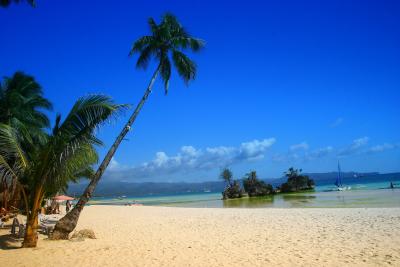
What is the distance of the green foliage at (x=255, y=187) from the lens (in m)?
53.8

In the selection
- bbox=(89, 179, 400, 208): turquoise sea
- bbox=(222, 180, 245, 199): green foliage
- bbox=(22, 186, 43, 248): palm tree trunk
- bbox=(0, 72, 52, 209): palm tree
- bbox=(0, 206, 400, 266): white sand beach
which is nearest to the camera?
bbox=(0, 206, 400, 266): white sand beach

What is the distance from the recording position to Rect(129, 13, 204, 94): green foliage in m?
15.9

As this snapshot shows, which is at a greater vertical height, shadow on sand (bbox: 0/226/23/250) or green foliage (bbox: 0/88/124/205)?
green foliage (bbox: 0/88/124/205)

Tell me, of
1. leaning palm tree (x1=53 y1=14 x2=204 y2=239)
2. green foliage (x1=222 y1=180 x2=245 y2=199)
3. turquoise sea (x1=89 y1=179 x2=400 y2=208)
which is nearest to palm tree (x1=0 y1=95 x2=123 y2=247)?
leaning palm tree (x1=53 y1=14 x2=204 y2=239)

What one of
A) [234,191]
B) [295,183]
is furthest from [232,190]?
[295,183]

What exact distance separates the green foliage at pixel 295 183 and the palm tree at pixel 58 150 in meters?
52.6

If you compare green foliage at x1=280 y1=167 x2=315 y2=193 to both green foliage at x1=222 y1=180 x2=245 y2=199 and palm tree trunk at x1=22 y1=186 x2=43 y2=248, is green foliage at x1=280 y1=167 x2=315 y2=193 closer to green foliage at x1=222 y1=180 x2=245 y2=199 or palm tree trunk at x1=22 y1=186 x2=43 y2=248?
green foliage at x1=222 y1=180 x2=245 y2=199

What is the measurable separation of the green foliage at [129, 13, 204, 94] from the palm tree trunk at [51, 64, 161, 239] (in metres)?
1.59

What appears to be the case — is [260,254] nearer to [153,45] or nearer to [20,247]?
A: [20,247]

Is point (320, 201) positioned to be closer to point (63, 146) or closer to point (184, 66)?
point (184, 66)

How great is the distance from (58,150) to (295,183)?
54.1 m

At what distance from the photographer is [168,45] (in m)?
16.2

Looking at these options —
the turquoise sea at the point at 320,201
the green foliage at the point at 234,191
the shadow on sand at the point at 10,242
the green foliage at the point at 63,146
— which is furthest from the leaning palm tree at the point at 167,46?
the green foliage at the point at 234,191

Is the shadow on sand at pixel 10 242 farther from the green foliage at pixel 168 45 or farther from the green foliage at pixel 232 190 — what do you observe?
the green foliage at pixel 232 190
